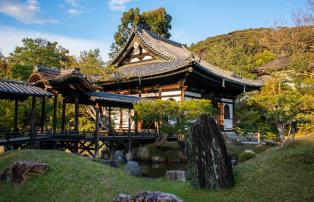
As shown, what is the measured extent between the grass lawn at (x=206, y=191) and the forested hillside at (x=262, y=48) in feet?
42.6

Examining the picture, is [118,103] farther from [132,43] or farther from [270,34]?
[270,34]

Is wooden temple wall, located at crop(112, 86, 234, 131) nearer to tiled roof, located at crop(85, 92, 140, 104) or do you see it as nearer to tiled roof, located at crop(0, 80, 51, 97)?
tiled roof, located at crop(85, 92, 140, 104)

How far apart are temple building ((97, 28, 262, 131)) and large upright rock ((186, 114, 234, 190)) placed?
1340 centimetres

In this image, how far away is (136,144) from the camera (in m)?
23.9

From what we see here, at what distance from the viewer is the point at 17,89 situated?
44.8 ft

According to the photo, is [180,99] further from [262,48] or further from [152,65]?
[262,48]

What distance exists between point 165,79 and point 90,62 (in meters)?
9.19

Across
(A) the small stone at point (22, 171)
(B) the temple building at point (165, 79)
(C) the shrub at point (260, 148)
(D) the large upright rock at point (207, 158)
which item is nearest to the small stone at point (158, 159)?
(B) the temple building at point (165, 79)

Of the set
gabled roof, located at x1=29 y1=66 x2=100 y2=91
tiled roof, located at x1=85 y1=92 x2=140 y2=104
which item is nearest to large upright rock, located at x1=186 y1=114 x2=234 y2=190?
gabled roof, located at x1=29 y1=66 x2=100 y2=91

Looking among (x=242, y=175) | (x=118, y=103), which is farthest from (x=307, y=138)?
(x=118, y=103)

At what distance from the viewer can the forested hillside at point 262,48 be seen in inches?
918

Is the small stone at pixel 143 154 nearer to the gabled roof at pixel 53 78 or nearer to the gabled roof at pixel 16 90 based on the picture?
→ the gabled roof at pixel 53 78

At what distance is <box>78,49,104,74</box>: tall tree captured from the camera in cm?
2930

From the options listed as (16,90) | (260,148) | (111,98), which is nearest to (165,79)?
(111,98)
